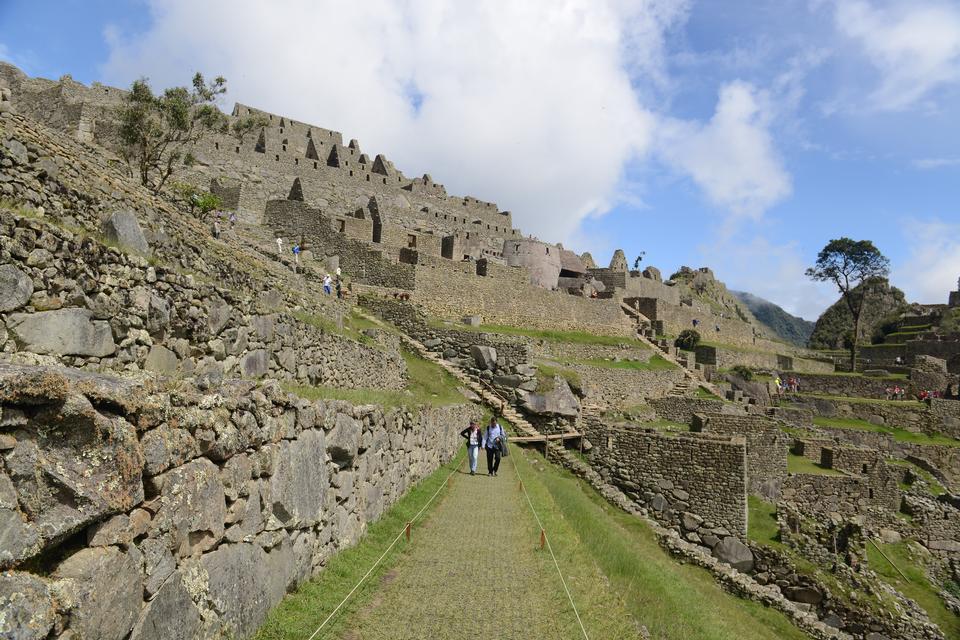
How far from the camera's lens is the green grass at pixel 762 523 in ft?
58.1

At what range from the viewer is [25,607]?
264 centimetres

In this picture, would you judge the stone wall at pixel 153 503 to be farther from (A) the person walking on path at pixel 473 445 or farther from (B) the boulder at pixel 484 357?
(B) the boulder at pixel 484 357

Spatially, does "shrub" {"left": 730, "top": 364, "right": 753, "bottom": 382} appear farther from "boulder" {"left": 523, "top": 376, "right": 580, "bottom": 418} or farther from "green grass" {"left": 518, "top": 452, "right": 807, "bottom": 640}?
"green grass" {"left": 518, "top": 452, "right": 807, "bottom": 640}

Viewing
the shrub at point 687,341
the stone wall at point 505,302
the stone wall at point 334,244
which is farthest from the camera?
the shrub at point 687,341

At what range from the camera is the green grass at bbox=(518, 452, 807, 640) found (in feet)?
31.5

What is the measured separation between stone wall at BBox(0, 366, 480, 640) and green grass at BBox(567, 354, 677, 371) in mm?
25111

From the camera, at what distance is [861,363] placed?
5847cm

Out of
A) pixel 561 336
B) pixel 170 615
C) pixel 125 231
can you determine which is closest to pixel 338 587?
pixel 170 615

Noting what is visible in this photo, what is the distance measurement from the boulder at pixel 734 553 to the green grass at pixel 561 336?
13957 mm

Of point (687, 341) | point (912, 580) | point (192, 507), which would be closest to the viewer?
point (192, 507)

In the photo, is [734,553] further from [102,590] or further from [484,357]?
[102,590]

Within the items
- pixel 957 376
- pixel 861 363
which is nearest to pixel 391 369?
pixel 957 376

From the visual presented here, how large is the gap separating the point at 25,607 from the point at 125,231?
7.75 metres

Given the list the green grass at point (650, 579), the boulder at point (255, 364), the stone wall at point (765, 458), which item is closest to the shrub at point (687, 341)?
the stone wall at point (765, 458)
